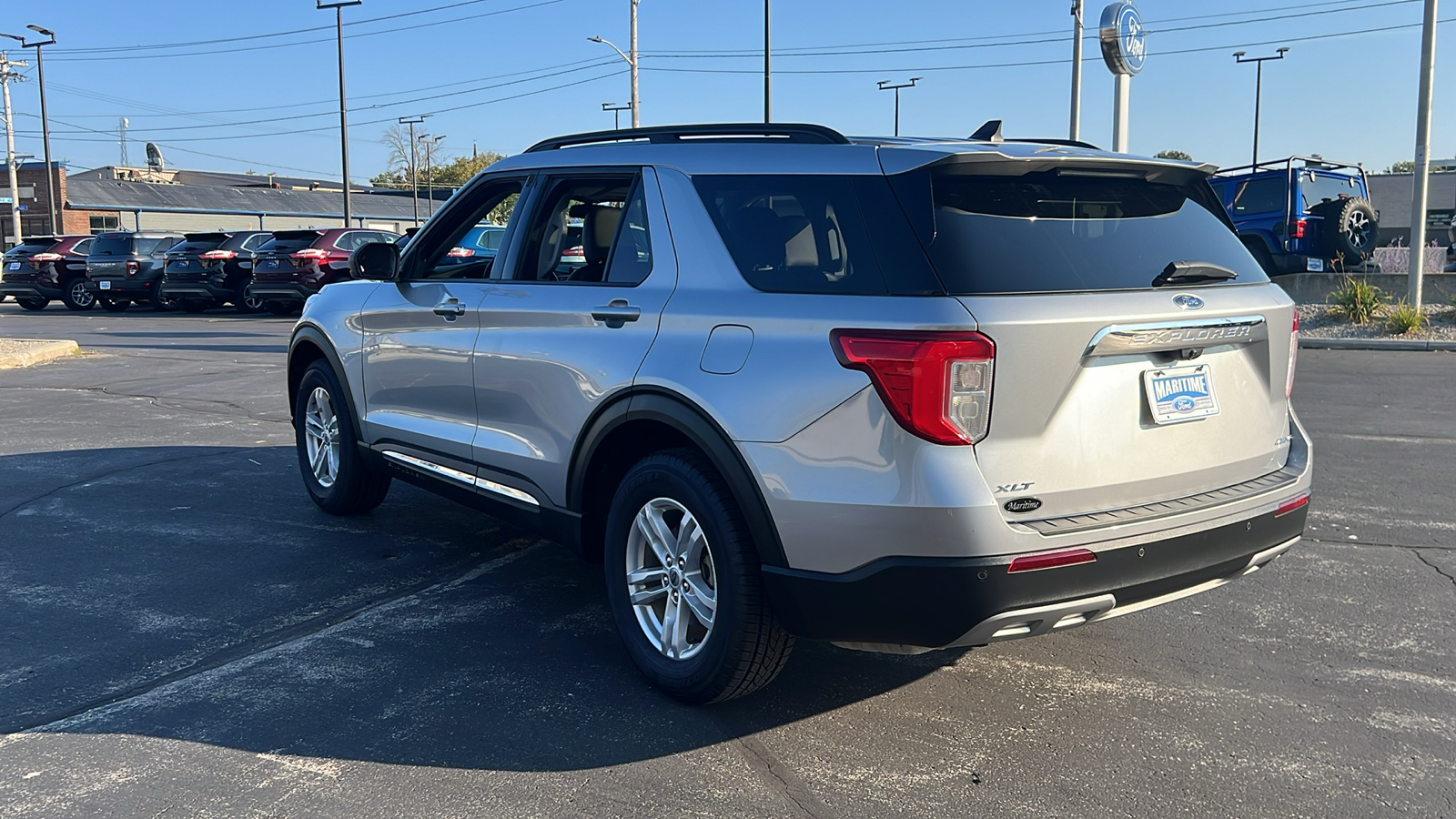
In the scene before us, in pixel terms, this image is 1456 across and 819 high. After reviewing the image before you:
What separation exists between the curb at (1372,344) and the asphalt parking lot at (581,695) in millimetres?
10675

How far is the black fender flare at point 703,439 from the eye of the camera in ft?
11.2

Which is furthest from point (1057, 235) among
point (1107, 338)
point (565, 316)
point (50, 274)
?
point (50, 274)

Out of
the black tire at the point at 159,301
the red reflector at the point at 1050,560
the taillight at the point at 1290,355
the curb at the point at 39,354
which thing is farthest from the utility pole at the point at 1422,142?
the black tire at the point at 159,301

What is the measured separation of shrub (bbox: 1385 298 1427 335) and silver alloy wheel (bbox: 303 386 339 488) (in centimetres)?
1507

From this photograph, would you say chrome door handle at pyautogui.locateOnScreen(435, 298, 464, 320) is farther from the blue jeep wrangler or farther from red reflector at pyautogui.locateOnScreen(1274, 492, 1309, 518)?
the blue jeep wrangler

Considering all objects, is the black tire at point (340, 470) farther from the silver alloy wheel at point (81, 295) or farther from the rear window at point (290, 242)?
the silver alloy wheel at point (81, 295)

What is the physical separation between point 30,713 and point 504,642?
1.52 metres

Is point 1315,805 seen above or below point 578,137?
below

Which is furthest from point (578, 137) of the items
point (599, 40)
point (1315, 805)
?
point (599, 40)

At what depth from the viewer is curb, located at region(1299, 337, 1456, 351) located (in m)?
15.7

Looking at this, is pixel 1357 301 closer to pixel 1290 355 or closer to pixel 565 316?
pixel 1290 355

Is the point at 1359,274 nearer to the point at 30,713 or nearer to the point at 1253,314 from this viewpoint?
the point at 1253,314

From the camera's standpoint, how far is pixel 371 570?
5359 millimetres

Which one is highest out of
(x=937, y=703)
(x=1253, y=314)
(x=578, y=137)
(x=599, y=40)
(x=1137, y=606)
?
(x=599, y=40)
